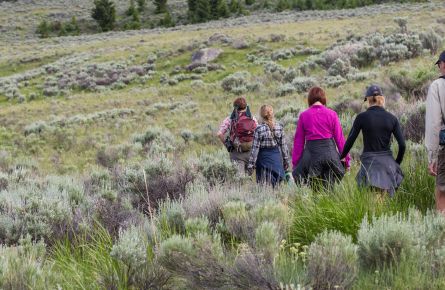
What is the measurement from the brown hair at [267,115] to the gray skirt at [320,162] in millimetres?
1133

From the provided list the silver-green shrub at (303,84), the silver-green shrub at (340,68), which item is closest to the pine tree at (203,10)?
the silver-green shrub at (340,68)

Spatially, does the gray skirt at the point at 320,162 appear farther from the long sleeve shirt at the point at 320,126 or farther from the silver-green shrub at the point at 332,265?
the silver-green shrub at the point at 332,265

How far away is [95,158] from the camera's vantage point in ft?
48.5

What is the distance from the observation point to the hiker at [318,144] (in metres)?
6.89

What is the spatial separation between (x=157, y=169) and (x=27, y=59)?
1494 inches

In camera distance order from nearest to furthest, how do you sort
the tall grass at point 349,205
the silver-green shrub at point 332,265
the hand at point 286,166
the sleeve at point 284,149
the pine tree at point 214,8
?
the silver-green shrub at point 332,265 → the tall grass at point 349,205 → the sleeve at point 284,149 → the hand at point 286,166 → the pine tree at point 214,8

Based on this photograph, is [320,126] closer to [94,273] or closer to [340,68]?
[94,273]

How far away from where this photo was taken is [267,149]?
822 centimetres

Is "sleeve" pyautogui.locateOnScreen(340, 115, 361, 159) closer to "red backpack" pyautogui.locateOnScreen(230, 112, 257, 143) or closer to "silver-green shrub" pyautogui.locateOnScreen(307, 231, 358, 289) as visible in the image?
"red backpack" pyautogui.locateOnScreen(230, 112, 257, 143)

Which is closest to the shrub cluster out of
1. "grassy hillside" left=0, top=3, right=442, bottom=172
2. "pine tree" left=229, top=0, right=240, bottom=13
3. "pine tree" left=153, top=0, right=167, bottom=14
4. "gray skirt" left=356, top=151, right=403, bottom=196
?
"grassy hillside" left=0, top=3, right=442, bottom=172

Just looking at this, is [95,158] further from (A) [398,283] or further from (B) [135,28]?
(B) [135,28]

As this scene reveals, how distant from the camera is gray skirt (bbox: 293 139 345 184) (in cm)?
686

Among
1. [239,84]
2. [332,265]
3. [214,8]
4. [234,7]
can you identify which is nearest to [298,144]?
[332,265]

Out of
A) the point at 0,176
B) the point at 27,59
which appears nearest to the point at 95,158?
the point at 0,176
